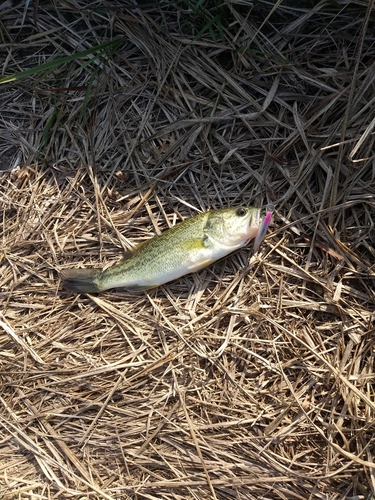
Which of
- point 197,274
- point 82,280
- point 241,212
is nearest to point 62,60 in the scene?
point 82,280

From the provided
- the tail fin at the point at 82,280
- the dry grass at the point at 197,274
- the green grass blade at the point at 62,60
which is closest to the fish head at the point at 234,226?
the dry grass at the point at 197,274

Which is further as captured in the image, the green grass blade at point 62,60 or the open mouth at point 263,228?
the green grass blade at point 62,60

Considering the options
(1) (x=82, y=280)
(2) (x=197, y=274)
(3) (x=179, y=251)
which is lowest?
(2) (x=197, y=274)

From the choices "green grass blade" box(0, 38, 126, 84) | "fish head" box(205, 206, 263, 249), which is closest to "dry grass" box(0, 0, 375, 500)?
"green grass blade" box(0, 38, 126, 84)

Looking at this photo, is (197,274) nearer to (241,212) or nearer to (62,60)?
(241,212)

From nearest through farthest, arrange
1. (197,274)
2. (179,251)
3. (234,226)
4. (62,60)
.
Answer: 1. (234,226)
2. (179,251)
3. (197,274)
4. (62,60)

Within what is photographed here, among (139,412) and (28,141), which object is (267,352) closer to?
(139,412)

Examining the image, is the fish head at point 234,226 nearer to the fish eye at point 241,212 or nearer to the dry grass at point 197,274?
the fish eye at point 241,212
